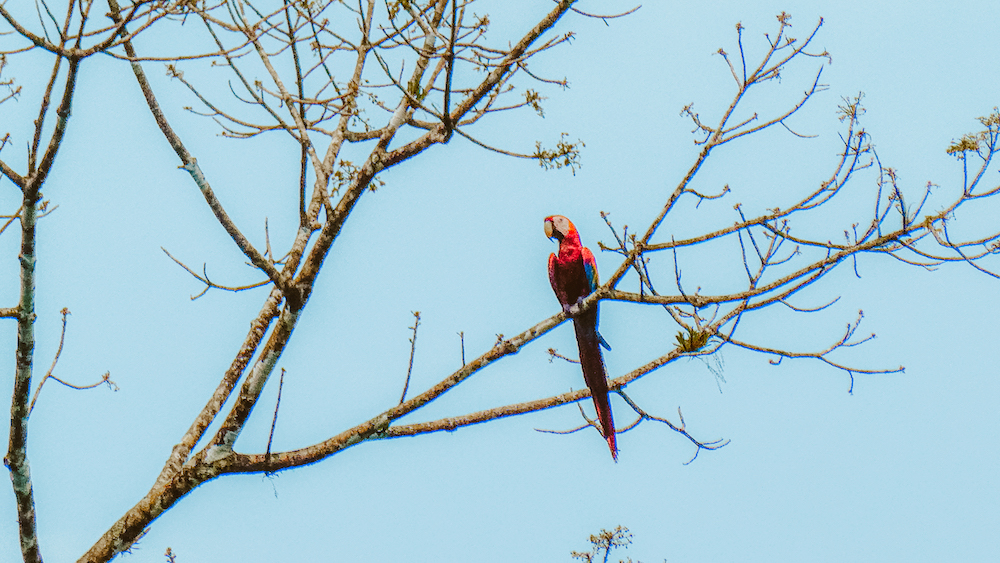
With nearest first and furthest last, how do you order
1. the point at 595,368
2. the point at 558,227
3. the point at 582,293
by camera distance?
1. the point at 595,368
2. the point at 582,293
3. the point at 558,227

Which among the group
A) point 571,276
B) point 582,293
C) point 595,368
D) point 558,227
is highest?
point 558,227

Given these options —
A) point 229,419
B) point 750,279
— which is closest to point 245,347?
point 229,419

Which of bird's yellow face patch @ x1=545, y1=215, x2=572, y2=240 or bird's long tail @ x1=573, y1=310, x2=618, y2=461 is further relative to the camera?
bird's yellow face patch @ x1=545, y1=215, x2=572, y2=240

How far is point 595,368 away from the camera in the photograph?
14.3 feet

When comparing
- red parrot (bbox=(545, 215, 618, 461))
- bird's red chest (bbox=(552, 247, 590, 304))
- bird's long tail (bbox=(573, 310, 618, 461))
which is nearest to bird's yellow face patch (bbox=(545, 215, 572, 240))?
red parrot (bbox=(545, 215, 618, 461))

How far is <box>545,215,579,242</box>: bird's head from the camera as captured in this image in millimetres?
5789

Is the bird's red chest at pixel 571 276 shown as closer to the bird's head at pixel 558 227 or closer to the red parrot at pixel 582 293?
Result: the red parrot at pixel 582 293

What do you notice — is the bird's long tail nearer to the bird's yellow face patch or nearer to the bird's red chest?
the bird's red chest

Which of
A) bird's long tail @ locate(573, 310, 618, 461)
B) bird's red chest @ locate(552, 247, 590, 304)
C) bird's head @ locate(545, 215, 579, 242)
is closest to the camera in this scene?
bird's long tail @ locate(573, 310, 618, 461)

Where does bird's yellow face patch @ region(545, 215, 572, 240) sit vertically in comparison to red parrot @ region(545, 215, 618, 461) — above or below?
above

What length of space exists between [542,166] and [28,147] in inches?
83.7

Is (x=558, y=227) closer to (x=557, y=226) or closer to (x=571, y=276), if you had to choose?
(x=557, y=226)

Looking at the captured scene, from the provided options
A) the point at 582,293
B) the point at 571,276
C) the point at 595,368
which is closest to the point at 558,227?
the point at 571,276

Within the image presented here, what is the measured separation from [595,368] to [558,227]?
1739 millimetres
